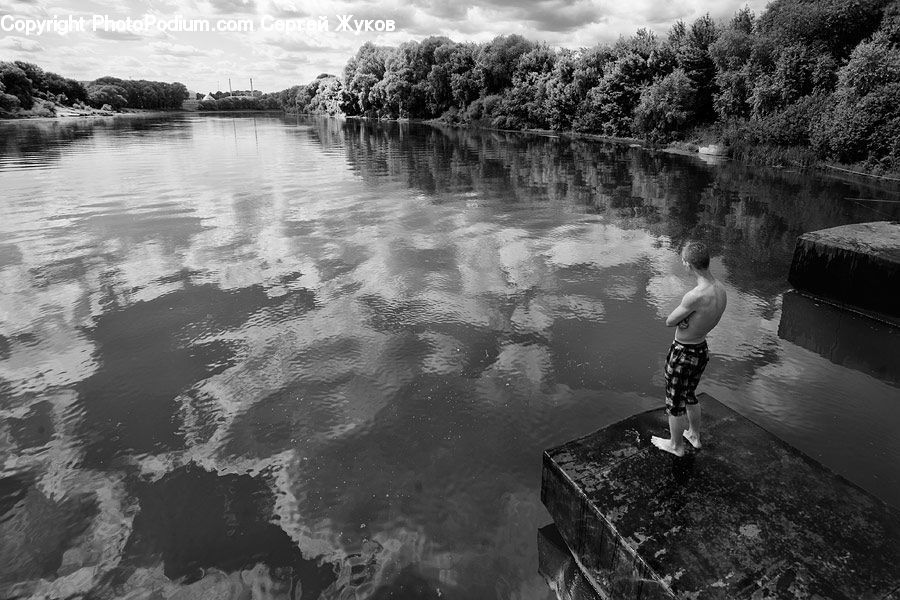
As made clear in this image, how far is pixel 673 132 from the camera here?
41844 mm

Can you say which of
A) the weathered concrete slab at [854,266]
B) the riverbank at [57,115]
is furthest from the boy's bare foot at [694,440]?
the riverbank at [57,115]

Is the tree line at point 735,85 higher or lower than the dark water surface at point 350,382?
higher

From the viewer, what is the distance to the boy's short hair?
4738 millimetres

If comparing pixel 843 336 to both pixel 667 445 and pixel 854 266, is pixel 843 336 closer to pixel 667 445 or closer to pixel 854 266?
pixel 854 266

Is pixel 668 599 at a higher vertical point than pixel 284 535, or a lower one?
higher

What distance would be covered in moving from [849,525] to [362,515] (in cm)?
417

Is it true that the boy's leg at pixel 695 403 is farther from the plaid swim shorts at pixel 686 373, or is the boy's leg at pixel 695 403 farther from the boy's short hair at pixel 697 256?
the boy's short hair at pixel 697 256

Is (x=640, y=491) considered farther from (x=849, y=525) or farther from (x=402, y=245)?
(x=402, y=245)

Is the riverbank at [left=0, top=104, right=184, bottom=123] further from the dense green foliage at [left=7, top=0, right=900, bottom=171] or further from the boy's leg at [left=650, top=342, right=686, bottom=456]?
the boy's leg at [left=650, top=342, right=686, bottom=456]

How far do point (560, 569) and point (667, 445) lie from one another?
1.49 metres

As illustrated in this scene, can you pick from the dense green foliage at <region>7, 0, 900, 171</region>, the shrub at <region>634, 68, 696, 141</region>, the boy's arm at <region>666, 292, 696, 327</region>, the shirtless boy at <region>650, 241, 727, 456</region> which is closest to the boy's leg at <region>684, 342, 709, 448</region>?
the shirtless boy at <region>650, 241, 727, 456</region>

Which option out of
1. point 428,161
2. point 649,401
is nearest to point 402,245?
point 649,401

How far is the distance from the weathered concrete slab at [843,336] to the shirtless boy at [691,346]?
4.88 m

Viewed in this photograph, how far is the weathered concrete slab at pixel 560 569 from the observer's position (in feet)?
14.2
